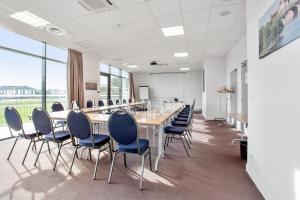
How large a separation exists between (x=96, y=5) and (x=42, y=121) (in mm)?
2296

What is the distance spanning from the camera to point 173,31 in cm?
471

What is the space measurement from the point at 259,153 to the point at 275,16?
159 centimetres

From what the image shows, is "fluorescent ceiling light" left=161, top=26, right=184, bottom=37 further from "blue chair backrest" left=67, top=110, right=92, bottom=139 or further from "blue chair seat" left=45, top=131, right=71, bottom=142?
"blue chair seat" left=45, top=131, right=71, bottom=142

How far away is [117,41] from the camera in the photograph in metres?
5.48

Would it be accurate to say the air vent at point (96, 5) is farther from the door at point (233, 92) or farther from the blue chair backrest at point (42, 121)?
the door at point (233, 92)

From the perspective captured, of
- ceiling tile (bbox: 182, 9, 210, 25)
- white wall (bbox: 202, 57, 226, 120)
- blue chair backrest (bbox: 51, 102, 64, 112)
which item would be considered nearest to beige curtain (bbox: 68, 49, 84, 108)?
blue chair backrest (bbox: 51, 102, 64, 112)

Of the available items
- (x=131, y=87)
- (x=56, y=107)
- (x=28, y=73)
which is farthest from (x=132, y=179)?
(x=131, y=87)

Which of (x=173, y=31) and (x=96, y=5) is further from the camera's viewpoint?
(x=173, y=31)

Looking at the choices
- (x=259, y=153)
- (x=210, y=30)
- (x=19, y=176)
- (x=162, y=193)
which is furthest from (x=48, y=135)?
(x=210, y=30)

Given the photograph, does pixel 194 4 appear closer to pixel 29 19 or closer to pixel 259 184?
pixel 259 184

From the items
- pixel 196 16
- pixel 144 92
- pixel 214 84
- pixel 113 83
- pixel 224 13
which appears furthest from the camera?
pixel 144 92

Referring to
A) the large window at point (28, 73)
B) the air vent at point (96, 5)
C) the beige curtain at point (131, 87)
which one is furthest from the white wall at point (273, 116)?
the beige curtain at point (131, 87)

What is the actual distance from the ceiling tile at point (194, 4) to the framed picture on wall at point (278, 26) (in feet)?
4.72

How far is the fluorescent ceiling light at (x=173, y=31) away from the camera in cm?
450
